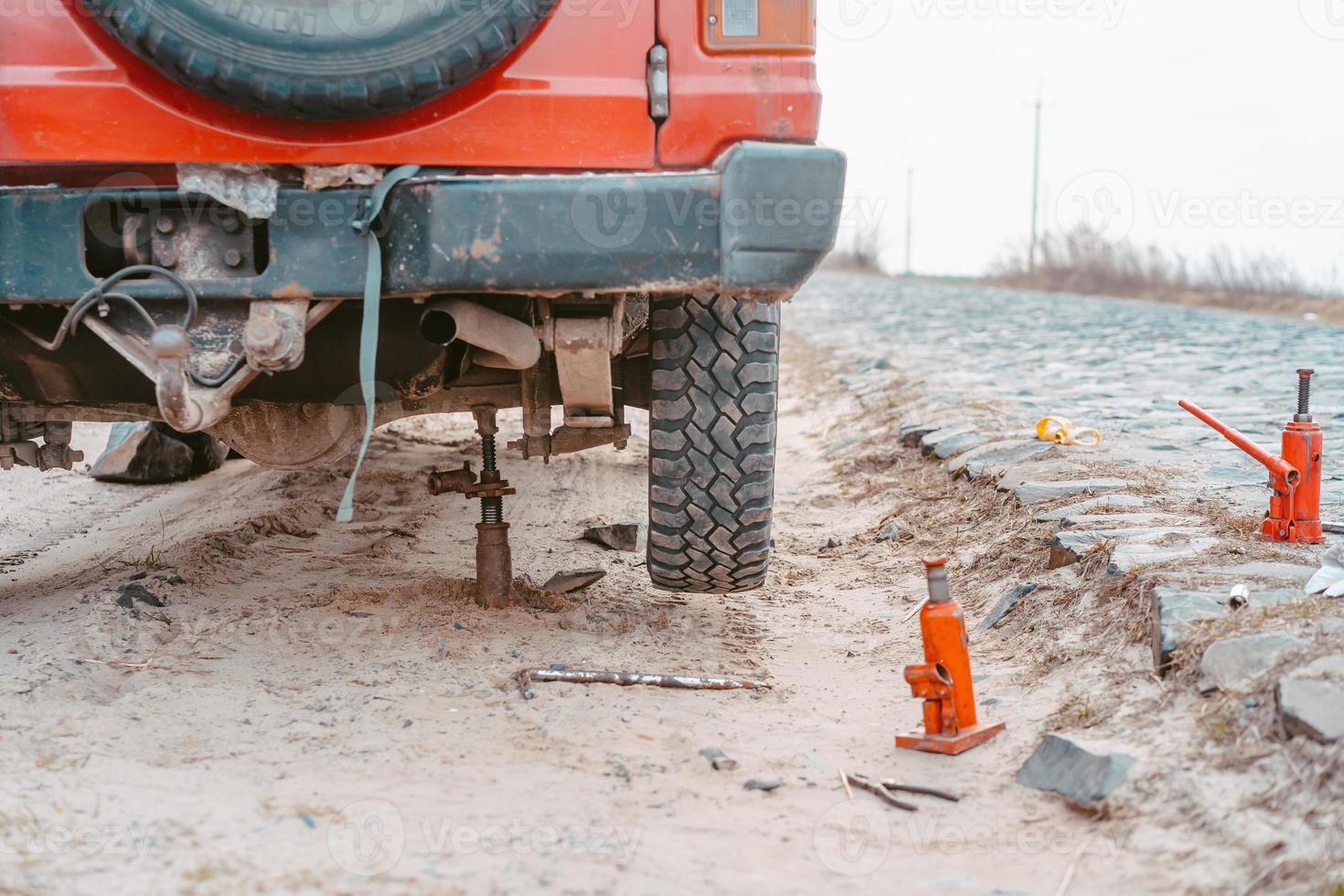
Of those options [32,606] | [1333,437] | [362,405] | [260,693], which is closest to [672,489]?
[362,405]

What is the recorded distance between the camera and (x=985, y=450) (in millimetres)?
5109

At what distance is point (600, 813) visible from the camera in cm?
216

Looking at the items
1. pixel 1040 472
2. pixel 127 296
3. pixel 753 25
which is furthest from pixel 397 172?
pixel 1040 472

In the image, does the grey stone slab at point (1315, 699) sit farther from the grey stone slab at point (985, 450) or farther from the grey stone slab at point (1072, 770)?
the grey stone slab at point (985, 450)

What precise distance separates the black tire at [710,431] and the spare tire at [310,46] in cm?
85

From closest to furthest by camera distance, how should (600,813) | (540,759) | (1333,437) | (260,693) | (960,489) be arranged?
(600,813), (540,759), (260,693), (960,489), (1333,437)

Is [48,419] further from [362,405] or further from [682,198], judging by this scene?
[682,198]

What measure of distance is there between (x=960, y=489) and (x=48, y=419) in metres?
3.18

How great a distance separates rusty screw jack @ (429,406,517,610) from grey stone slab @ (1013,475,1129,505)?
1.78 meters

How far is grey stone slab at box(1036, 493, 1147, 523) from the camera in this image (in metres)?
3.74

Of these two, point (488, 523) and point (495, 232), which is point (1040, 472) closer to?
point (488, 523)

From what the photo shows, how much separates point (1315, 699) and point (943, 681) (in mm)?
672

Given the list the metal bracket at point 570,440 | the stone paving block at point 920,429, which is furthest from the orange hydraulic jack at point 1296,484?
the stone paving block at point 920,429

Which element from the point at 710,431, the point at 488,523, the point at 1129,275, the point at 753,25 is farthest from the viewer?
the point at 1129,275
